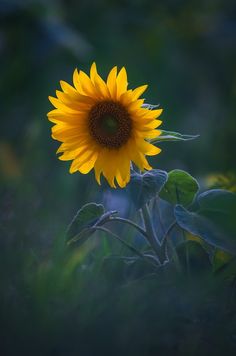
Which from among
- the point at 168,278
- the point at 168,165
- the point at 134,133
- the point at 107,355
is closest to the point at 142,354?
the point at 107,355

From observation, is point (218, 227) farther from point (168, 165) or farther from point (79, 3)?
point (79, 3)

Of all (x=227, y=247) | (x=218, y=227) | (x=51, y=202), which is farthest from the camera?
(x=51, y=202)

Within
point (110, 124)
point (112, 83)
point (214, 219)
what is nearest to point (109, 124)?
point (110, 124)

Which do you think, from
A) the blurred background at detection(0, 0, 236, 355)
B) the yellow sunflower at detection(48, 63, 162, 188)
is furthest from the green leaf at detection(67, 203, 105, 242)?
the blurred background at detection(0, 0, 236, 355)

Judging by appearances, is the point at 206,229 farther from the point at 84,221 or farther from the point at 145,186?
the point at 84,221

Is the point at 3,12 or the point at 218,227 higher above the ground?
the point at 3,12

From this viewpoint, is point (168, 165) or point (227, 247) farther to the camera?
point (168, 165)

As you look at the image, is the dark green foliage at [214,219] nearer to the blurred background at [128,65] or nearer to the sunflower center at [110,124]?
the sunflower center at [110,124]

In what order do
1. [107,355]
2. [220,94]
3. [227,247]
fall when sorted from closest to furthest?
→ [107,355]
[227,247]
[220,94]

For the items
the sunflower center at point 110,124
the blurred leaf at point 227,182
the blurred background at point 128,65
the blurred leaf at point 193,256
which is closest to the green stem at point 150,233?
the blurred leaf at point 193,256
